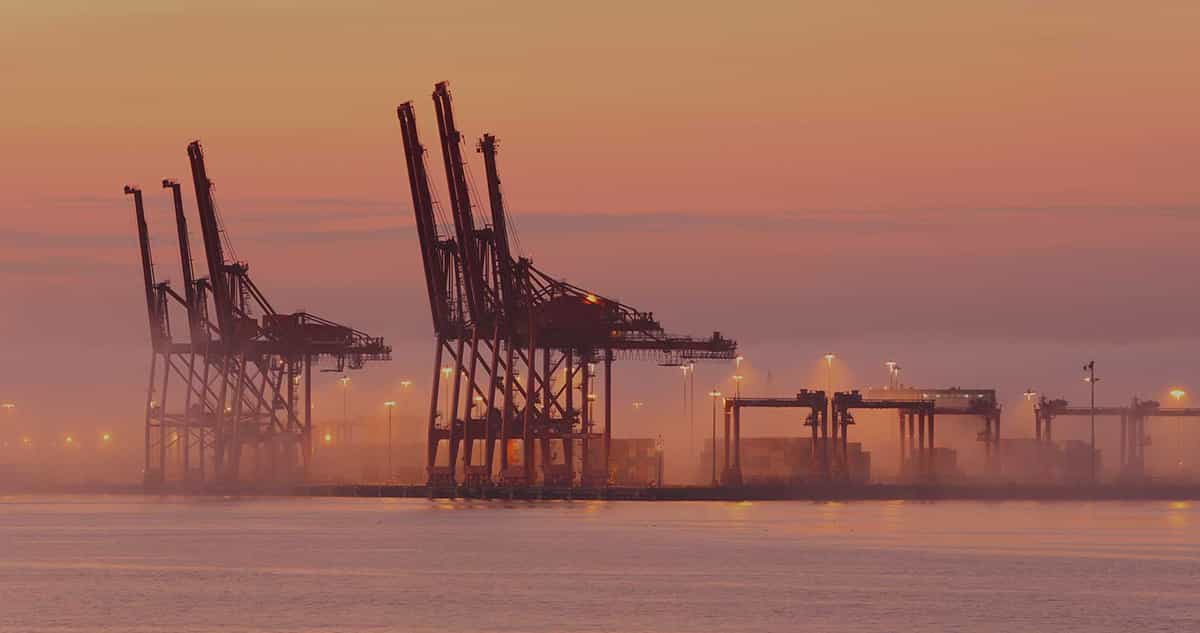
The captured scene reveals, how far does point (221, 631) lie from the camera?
222ft

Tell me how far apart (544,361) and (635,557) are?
6196cm

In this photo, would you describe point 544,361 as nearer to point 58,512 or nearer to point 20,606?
point 58,512

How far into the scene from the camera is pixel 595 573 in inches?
3647

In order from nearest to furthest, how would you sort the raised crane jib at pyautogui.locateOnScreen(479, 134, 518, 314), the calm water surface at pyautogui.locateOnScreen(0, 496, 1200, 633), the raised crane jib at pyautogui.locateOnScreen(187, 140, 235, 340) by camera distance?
the calm water surface at pyautogui.locateOnScreen(0, 496, 1200, 633) → the raised crane jib at pyautogui.locateOnScreen(479, 134, 518, 314) → the raised crane jib at pyautogui.locateOnScreen(187, 140, 235, 340)

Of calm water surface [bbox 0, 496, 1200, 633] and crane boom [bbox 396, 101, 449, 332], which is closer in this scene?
calm water surface [bbox 0, 496, 1200, 633]

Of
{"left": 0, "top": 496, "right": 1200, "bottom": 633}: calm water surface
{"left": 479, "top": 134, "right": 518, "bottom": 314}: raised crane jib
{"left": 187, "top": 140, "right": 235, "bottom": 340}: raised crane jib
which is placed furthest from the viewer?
{"left": 187, "top": 140, "right": 235, "bottom": 340}: raised crane jib

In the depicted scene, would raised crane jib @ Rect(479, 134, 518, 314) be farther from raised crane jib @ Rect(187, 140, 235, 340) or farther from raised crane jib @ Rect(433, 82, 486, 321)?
raised crane jib @ Rect(187, 140, 235, 340)

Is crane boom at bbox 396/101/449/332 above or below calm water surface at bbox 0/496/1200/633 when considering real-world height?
above

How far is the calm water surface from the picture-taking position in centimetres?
7250

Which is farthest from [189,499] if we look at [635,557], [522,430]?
[635,557]

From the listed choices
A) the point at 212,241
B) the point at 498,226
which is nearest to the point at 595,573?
the point at 498,226

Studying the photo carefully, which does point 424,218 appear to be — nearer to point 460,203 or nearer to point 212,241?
point 460,203

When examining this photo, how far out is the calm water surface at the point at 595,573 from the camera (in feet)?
238

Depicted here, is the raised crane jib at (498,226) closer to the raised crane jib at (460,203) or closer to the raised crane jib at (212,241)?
the raised crane jib at (460,203)
